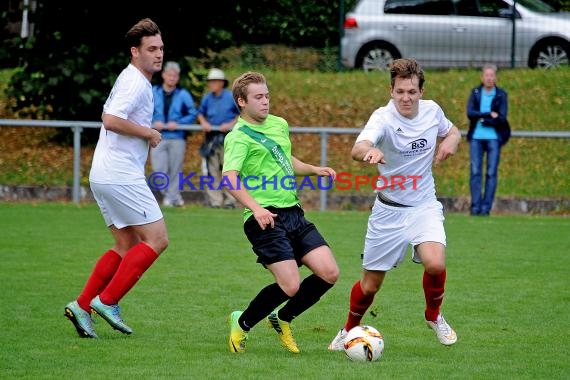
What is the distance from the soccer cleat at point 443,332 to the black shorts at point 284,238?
93cm

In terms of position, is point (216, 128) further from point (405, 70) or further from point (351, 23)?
point (405, 70)

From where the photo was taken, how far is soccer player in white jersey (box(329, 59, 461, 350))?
737cm

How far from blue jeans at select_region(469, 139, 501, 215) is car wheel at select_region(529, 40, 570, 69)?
233 inches

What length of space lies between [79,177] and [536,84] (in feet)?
28.4

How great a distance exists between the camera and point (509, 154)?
18.7m

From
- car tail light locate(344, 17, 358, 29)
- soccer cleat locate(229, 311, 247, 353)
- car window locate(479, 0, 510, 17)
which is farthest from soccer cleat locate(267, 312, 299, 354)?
car window locate(479, 0, 510, 17)

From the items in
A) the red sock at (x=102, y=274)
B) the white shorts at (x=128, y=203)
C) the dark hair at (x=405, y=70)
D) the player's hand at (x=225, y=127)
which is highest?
the dark hair at (x=405, y=70)

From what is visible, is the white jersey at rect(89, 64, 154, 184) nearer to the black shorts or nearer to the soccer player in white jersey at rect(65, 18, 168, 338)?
the soccer player in white jersey at rect(65, 18, 168, 338)

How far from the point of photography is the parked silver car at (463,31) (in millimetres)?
21234

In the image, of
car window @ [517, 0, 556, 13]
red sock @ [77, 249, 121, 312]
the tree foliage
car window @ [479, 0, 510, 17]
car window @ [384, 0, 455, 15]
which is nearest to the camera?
red sock @ [77, 249, 121, 312]

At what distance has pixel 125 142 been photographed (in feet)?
24.9

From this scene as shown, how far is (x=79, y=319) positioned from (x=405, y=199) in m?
2.24


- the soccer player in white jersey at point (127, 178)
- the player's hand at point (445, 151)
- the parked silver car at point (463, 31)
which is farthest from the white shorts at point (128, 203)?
the parked silver car at point (463, 31)

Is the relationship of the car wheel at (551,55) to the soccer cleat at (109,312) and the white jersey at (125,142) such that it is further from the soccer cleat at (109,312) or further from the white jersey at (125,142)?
the soccer cleat at (109,312)
